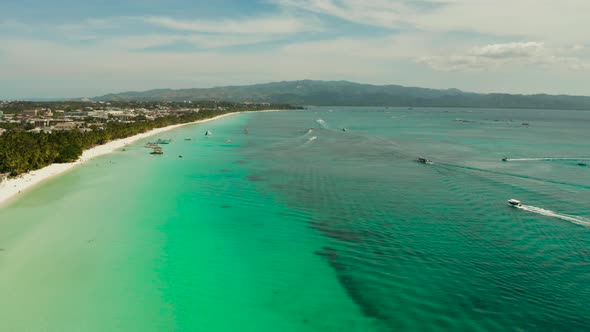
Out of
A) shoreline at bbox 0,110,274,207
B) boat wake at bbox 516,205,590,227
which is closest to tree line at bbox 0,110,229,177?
shoreline at bbox 0,110,274,207

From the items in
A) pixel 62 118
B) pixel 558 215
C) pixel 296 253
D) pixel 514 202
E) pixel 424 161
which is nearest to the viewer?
pixel 296 253

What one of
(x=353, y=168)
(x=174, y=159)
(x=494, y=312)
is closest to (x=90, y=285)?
(x=494, y=312)

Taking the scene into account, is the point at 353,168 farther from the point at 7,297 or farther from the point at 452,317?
the point at 7,297

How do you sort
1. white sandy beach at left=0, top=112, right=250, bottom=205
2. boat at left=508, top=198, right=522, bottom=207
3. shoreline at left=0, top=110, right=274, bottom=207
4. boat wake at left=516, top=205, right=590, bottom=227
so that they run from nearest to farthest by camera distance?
boat wake at left=516, top=205, right=590, bottom=227 < boat at left=508, top=198, right=522, bottom=207 < shoreline at left=0, top=110, right=274, bottom=207 < white sandy beach at left=0, top=112, right=250, bottom=205

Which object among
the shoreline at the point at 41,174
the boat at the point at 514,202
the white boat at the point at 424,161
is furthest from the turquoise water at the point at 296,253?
the white boat at the point at 424,161

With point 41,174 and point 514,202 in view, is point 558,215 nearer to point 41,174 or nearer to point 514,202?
point 514,202

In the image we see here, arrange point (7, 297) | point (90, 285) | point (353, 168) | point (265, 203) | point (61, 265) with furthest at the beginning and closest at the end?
point (353, 168), point (265, 203), point (61, 265), point (90, 285), point (7, 297)

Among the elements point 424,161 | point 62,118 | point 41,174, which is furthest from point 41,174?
point 62,118

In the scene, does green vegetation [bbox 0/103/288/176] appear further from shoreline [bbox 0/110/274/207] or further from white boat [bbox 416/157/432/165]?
white boat [bbox 416/157/432/165]
